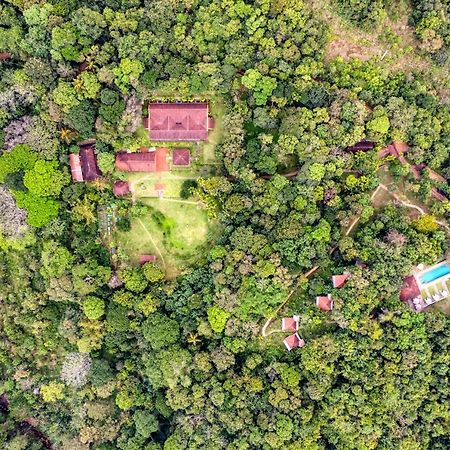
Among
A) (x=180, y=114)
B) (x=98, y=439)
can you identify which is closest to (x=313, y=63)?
(x=180, y=114)

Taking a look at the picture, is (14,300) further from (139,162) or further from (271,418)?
(271,418)

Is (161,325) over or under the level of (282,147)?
under

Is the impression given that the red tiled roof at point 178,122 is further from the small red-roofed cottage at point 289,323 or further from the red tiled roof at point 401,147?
the small red-roofed cottage at point 289,323

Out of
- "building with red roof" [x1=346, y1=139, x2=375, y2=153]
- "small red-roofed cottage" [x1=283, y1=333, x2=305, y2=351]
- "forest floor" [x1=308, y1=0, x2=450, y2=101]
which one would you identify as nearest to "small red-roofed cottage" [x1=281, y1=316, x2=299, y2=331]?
"small red-roofed cottage" [x1=283, y1=333, x2=305, y2=351]

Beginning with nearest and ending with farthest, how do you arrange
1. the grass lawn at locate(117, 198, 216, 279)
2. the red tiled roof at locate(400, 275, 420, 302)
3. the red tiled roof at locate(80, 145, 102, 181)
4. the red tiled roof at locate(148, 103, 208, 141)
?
the red tiled roof at locate(400, 275, 420, 302) → the red tiled roof at locate(148, 103, 208, 141) → the red tiled roof at locate(80, 145, 102, 181) → the grass lawn at locate(117, 198, 216, 279)

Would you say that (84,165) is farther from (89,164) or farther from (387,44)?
(387,44)

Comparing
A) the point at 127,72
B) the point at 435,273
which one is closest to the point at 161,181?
the point at 127,72

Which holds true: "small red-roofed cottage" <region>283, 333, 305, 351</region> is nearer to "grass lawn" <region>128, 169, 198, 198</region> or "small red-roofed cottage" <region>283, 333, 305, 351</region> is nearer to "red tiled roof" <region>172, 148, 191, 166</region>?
"grass lawn" <region>128, 169, 198, 198</region>
